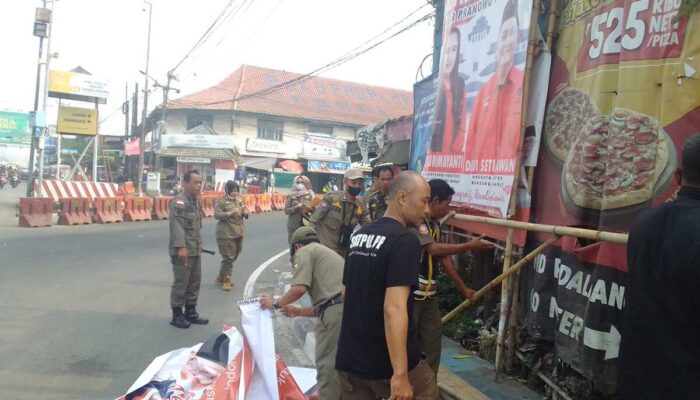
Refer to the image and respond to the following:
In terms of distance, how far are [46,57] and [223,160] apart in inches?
565

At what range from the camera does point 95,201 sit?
1564 cm

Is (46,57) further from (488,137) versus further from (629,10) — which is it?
(629,10)

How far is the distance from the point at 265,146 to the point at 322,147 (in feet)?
13.3

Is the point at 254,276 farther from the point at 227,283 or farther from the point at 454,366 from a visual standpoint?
the point at 454,366

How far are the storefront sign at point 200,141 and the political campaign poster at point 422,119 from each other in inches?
1070

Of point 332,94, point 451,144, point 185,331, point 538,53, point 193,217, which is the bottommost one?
point 185,331

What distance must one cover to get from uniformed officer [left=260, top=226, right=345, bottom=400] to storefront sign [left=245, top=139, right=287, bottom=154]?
33.6 metres

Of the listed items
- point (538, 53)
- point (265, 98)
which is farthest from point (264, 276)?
point (265, 98)

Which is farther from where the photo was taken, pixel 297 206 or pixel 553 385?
pixel 297 206

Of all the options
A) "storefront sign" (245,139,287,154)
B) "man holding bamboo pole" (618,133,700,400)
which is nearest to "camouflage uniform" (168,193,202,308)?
"man holding bamboo pole" (618,133,700,400)

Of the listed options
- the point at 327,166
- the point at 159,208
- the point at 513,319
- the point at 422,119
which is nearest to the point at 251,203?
the point at 159,208

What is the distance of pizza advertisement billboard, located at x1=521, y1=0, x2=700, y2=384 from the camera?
2.73 meters

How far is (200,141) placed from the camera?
33.9 meters

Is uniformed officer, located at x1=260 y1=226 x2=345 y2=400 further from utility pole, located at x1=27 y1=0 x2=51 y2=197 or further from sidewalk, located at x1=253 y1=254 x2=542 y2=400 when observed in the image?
utility pole, located at x1=27 y1=0 x2=51 y2=197
